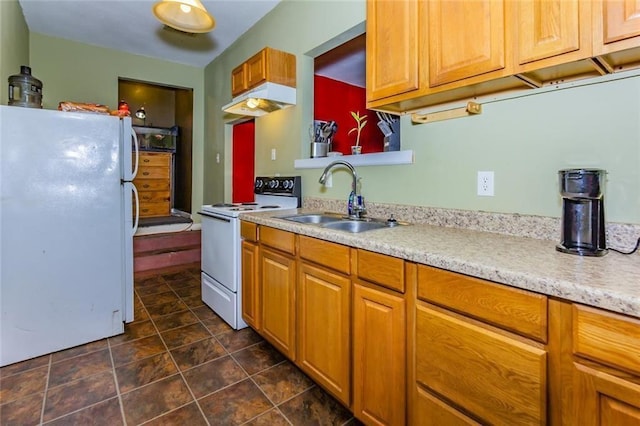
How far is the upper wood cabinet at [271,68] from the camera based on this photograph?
8.43 ft

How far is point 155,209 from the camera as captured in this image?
5.59 meters

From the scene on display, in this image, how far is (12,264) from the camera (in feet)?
6.33

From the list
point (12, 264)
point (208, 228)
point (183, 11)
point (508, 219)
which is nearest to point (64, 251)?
point (12, 264)

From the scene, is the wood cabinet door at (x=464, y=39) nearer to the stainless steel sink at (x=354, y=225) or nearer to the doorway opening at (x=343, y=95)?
the stainless steel sink at (x=354, y=225)

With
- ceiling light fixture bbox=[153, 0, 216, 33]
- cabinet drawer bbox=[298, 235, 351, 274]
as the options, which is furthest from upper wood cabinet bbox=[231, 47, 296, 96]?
cabinet drawer bbox=[298, 235, 351, 274]

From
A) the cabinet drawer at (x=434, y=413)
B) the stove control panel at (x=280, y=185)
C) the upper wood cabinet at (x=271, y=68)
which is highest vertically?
the upper wood cabinet at (x=271, y=68)

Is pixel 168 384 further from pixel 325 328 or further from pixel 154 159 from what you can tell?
pixel 154 159

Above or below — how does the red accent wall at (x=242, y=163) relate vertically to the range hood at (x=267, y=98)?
below

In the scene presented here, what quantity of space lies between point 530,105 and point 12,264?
9.39 ft

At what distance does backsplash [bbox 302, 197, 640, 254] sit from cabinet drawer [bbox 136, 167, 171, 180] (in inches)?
190

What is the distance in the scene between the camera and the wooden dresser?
5.49 meters

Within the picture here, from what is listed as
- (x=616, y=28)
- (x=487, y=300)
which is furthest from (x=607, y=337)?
(x=616, y=28)

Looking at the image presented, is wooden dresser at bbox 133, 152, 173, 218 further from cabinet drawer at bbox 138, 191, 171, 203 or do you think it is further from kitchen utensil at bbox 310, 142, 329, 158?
kitchen utensil at bbox 310, 142, 329, 158

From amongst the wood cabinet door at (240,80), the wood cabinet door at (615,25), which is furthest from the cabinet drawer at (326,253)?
the wood cabinet door at (240,80)
